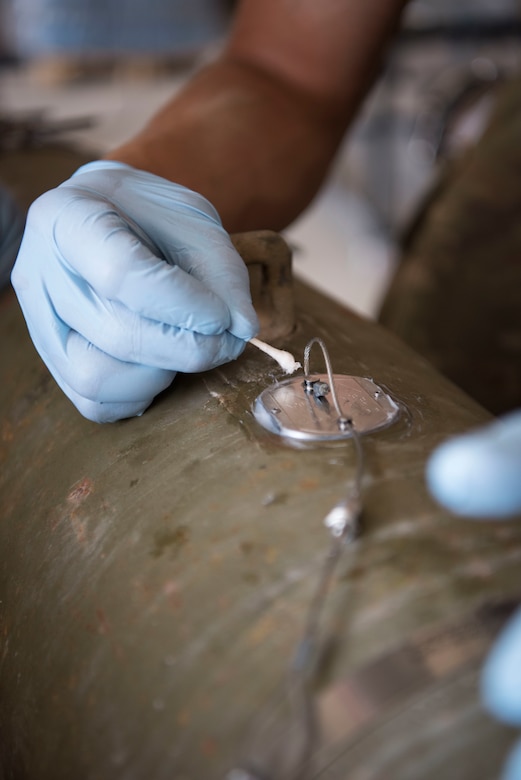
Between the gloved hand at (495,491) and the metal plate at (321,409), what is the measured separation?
179 mm

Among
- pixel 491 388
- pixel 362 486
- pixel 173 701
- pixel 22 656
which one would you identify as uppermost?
pixel 362 486

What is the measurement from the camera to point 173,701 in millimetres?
521

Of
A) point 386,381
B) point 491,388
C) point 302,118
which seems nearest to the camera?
point 386,381

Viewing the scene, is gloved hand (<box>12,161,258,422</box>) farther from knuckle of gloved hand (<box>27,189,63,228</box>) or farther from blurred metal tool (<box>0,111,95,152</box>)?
blurred metal tool (<box>0,111,95,152</box>)

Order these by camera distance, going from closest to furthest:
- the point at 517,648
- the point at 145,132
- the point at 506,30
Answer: the point at 517,648 → the point at 145,132 → the point at 506,30

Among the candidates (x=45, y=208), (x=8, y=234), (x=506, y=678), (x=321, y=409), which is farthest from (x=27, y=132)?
(x=506, y=678)

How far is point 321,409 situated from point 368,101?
81.8 inches

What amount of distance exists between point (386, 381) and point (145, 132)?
694 millimetres

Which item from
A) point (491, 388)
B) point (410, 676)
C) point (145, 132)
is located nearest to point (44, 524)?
point (410, 676)

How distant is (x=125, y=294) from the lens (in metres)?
0.70

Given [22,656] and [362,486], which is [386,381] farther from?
[22,656]

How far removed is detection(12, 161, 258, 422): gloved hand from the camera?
703 mm

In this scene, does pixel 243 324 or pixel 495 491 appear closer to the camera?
pixel 495 491

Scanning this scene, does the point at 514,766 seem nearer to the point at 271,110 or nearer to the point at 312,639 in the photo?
the point at 312,639
